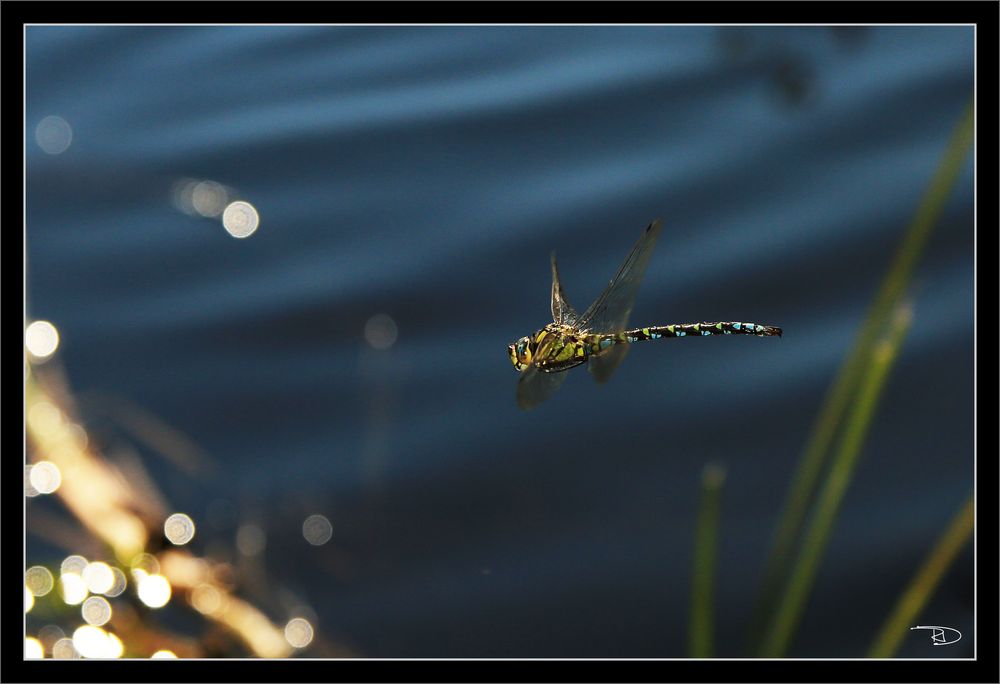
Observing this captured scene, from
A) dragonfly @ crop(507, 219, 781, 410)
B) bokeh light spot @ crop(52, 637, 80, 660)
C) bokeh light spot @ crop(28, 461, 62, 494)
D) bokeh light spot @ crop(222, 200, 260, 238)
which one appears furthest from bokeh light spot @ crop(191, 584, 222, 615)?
bokeh light spot @ crop(222, 200, 260, 238)

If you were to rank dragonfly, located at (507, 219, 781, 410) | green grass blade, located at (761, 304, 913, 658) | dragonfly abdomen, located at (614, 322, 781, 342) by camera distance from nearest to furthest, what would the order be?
green grass blade, located at (761, 304, 913, 658) < dragonfly, located at (507, 219, 781, 410) < dragonfly abdomen, located at (614, 322, 781, 342)

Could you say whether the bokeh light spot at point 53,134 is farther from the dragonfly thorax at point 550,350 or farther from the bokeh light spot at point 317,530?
the dragonfly thorax at point 550,350

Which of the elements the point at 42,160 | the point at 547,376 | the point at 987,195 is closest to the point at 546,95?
the point at 42,160

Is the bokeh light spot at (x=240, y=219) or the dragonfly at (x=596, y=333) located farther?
the bokeh light spot at (x=240, y=219)

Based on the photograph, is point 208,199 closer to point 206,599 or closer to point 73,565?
point 73,565

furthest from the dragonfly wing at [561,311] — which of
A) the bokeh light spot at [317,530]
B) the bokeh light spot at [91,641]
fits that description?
the bokeh light spot at [91,641]

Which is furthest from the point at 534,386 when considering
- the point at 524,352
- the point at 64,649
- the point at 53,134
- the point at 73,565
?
the point at 53,134

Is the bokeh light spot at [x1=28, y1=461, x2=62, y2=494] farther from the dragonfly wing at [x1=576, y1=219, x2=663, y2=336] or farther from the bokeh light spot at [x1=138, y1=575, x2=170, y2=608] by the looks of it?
the dragonfly wing at [x1=576, y1=219, x2=663, y2=336]
